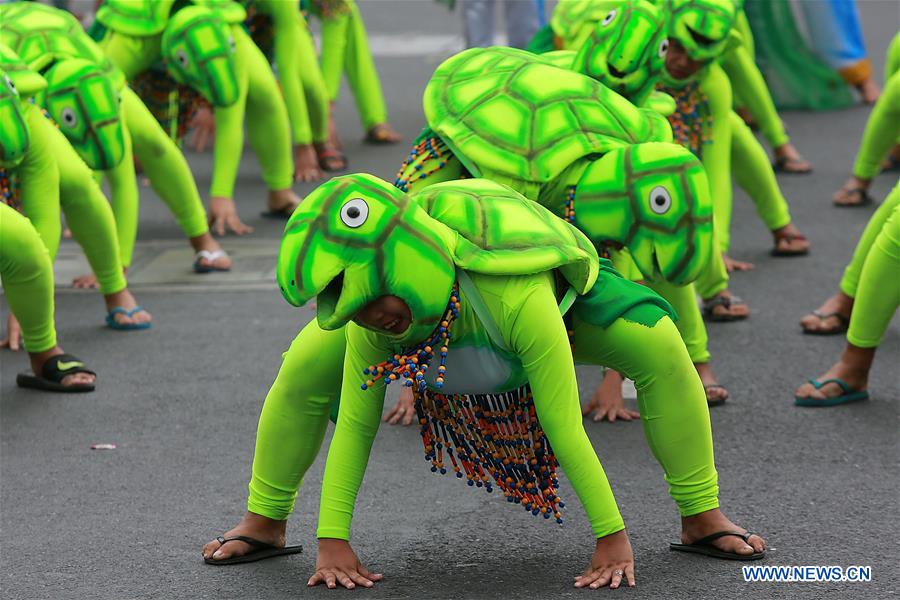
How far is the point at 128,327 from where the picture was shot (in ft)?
21.5

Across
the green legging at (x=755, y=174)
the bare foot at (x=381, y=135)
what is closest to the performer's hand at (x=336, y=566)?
the green legging at (x=755, y=174)

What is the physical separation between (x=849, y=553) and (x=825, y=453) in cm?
88

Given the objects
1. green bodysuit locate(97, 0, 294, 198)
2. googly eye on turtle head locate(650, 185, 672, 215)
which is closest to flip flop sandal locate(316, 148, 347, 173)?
green bodysuit locate(97, 0, 294, 198)

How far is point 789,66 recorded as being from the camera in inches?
424

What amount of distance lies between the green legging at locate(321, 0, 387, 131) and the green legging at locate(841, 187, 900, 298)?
14.9 ft

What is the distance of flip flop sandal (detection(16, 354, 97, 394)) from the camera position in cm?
569

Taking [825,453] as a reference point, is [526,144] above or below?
above

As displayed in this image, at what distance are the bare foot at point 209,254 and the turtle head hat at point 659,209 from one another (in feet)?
11.7

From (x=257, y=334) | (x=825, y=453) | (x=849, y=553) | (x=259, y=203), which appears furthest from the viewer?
(x=259, y=203)

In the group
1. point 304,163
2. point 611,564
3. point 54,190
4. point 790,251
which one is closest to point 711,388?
point 611,564

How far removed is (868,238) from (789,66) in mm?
5346

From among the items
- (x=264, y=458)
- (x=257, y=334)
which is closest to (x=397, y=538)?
(x=264, y=458)

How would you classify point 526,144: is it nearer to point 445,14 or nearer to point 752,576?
point 752,576

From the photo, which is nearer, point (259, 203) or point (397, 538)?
point (397, 538)
